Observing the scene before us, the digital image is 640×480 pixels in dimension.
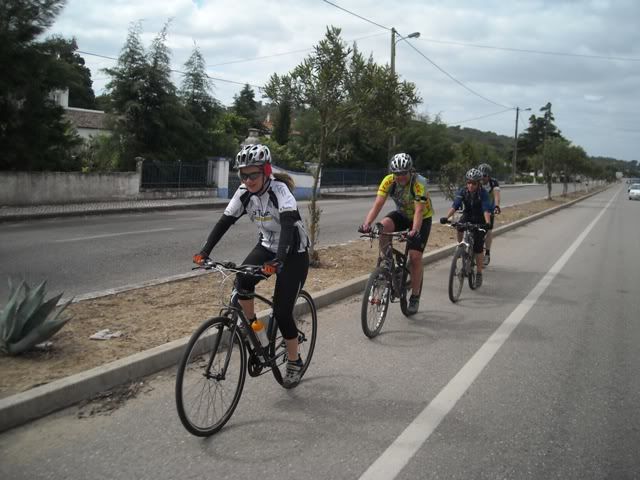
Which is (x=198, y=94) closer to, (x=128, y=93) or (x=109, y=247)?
(x=128, y=93)

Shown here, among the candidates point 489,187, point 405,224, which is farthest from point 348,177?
point 405,224

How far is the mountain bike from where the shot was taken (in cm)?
734

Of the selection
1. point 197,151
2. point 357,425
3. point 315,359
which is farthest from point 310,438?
point 197,151

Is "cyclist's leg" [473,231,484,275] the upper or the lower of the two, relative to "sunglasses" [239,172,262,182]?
lower

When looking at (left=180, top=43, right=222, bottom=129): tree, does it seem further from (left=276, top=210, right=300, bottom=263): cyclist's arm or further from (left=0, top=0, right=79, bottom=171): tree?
(left=276, top=210, right=300, bottom=263): cyclist's arm

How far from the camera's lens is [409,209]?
21.0 feet

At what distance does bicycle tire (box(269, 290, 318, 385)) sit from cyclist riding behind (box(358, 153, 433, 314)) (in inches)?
59.5

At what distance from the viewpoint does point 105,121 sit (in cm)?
2345

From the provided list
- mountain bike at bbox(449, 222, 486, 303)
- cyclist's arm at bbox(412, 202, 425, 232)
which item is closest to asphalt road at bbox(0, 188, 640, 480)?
mountain bike at bbox(449, 222, 486, 303)

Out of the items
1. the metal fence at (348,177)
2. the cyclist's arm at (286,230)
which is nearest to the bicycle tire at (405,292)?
the cyclist's arm at (286,230)

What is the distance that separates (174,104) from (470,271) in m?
18.1

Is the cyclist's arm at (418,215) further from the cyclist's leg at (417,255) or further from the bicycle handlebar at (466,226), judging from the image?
the bicycle handlebar at (466,226)

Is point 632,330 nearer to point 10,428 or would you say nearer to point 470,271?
point 470,271

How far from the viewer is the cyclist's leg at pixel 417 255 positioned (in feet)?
20.7
